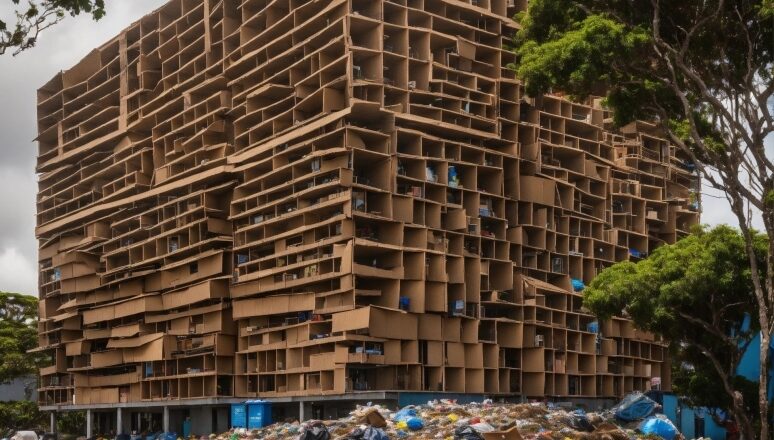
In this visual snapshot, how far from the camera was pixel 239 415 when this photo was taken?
1965 inches

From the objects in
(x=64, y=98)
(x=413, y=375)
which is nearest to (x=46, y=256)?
(x=64, y=98)

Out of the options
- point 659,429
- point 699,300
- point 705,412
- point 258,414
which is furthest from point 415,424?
point 258,414

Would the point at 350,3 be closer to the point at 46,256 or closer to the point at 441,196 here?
the point at 441,196

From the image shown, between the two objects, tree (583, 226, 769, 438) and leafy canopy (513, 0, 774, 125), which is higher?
leafy canopy (513, 0, 774, 125)

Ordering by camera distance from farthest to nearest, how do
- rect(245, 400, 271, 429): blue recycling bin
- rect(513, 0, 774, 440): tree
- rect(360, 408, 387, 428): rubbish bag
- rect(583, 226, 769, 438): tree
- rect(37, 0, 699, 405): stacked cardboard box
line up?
rect(245, 400, 271, 429): blue recycling bin → rect(37, 0, 699, 405): stacked cardboard box → rect(360, 408, 387, 428): rubbish bag → rect(583, 226, 769, 438): tree → rect(513, 0, 774, 440): tree

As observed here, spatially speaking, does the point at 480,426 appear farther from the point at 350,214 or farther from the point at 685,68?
the point at 350,214

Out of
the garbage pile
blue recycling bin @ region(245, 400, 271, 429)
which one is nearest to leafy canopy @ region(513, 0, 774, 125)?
the garbage pile

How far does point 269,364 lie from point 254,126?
Answer: 12.1m

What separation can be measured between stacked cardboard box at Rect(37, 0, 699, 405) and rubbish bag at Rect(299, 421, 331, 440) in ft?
43.2

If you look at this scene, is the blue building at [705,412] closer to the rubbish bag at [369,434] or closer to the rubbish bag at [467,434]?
the rubbish bag at [467,434]

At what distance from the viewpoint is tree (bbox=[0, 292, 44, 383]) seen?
6988 cm

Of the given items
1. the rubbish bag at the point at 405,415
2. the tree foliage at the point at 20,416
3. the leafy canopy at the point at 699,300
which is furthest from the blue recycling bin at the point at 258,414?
the tree foliage at the point at 20,416

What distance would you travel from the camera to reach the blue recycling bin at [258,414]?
4850cm

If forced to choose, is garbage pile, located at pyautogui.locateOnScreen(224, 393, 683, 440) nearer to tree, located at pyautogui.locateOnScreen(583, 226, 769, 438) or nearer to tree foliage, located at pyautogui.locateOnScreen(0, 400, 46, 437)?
tree, located at pyautogui.locateOnScreen(583, 226, 769, 438)
